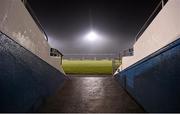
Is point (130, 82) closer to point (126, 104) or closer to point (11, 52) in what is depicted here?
point (126, 104)

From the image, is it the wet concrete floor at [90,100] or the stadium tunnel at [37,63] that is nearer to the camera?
the stadium tunnel at [37,63]

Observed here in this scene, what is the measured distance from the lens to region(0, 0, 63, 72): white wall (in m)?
3.14

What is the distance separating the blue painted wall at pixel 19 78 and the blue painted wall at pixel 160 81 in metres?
2.18

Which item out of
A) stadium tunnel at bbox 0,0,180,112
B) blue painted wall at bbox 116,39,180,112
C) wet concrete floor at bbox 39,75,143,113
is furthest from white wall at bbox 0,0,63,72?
blue painted wall at bbox 116,39,180,112

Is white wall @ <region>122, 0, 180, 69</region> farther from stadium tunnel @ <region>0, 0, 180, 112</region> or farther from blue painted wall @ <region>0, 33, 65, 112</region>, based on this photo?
blue painted wall @ <region>0, 33, 65, 112</region>

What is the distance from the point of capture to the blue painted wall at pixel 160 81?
3138mm

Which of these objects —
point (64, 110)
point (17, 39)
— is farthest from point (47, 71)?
point (17, 39)

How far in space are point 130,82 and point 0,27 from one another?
4358 millimetres

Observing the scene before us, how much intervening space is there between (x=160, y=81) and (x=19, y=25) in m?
2.44

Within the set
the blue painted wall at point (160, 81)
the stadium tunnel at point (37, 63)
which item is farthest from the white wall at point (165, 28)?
the blue painted wall at point (160, 81)

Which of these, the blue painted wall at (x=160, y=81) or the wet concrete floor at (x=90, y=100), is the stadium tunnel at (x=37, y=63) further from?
the wet concrete floor at (x=90, y=100)

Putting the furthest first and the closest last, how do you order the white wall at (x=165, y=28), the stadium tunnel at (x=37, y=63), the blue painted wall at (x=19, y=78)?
the white wall at (x=165, y=28)
the stadium tunnel at (x=37, y=63)
the blue painted wall at (x=19, y=78)

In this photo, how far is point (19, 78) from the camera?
360 cm

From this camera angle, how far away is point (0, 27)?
292 cm
